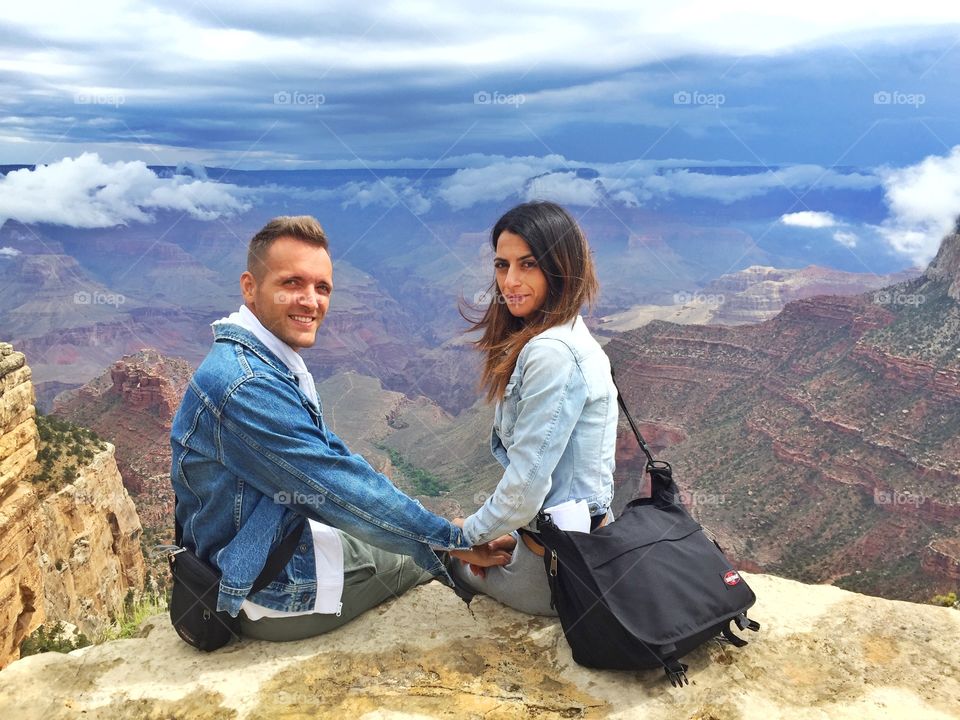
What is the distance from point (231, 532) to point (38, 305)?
6537 inches

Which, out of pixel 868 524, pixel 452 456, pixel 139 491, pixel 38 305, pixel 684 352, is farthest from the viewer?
pixel 38 305

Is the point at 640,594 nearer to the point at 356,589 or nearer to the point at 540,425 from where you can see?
the point at 540,425

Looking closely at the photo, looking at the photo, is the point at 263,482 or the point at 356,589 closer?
the point at 263,482

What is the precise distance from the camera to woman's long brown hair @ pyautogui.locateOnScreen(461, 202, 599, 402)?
15.8 feet

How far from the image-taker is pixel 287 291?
476cm

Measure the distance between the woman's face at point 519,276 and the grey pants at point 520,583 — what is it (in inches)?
59.4

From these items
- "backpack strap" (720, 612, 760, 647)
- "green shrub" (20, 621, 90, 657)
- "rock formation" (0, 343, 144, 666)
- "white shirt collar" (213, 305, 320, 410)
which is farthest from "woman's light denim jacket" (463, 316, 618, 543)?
"rock formation" (0, 343, 144, 666)

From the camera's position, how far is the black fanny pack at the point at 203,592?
15.3ft

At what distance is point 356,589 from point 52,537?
19.2 metres

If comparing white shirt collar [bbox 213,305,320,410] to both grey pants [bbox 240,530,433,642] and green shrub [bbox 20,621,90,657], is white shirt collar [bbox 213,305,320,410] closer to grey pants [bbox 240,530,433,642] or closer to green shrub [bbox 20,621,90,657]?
grey pants [bbox 240,530,433,642]

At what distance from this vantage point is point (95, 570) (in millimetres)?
23281

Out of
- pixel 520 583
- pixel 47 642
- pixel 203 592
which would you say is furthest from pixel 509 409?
pixel 47 642

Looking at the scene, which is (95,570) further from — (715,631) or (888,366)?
(888,366)

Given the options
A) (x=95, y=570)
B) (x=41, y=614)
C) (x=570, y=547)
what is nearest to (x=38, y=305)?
(x=95, y=570)
